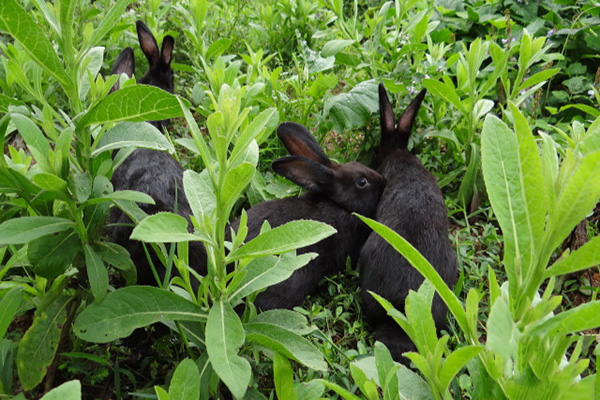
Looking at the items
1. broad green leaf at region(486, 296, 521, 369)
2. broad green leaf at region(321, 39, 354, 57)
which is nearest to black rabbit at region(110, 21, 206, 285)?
broad green leaf at region(321, 39, 354, 57)

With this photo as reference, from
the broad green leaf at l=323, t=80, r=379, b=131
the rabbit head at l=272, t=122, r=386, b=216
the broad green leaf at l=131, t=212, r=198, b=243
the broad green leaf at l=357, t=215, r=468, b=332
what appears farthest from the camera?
the broad green leaf at l=323, t=80, r=379, b=131

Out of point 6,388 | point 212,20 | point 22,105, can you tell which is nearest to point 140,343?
point 6,388

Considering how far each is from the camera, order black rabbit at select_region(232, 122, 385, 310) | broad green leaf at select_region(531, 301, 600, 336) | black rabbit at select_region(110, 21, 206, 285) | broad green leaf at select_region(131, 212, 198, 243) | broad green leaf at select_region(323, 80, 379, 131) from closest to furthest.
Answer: broad green leaf at select_region(531, 301, 600, 336), broad green leaf at select_region(131, 212, 198, 243), black rabbit at select_region(110, 21, 206, 285), black rabbit at select_region(232, 122, 385, 310), broad green leaf at select_region(323, 80, 379, 131)

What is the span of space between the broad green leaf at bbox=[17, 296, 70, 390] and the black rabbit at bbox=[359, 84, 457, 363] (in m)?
1.51

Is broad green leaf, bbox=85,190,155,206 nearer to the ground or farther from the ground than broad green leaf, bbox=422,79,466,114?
farther from the ground

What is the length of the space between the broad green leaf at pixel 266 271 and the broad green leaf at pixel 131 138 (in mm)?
517

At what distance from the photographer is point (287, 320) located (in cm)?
204

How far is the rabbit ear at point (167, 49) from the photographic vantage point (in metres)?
4.35

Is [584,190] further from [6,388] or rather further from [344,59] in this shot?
[344,59]

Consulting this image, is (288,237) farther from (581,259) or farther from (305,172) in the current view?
(305,172)

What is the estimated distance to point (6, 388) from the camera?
1.93m

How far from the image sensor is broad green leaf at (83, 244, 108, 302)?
184cm

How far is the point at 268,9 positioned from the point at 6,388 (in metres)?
3.94

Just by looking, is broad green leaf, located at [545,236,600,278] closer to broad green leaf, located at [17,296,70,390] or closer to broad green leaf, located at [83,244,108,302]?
broad green leaf, located at [83,244,108,302]
